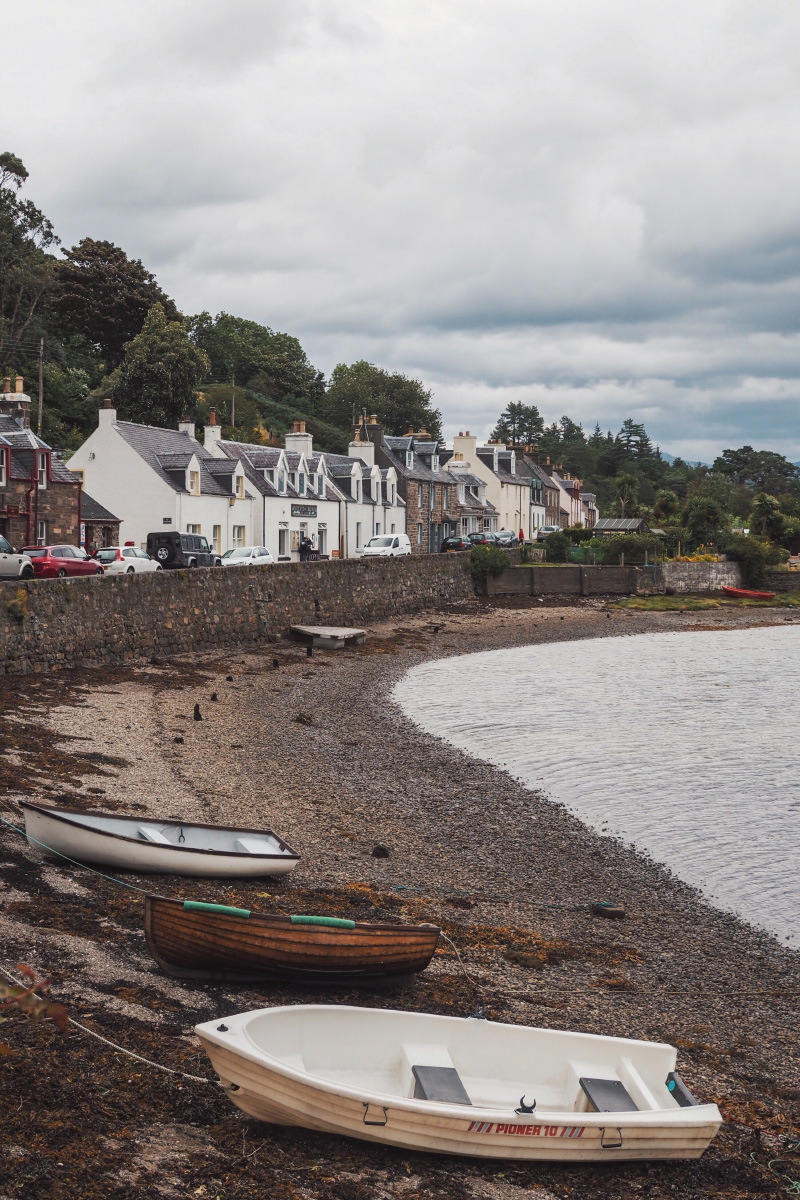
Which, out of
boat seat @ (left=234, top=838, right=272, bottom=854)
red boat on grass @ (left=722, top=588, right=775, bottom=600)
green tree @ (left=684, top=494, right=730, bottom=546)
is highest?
green tree @ (left=684, top=494, right=730, bottom=546)

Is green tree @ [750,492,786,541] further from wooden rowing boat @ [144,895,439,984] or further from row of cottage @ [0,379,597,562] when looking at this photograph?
wooden rowing boat @ [144,895,439,984]

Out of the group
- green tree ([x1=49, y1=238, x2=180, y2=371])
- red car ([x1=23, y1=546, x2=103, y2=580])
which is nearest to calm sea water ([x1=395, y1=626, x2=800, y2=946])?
red car ([x1=23, y1=546, x2=103, y2=580])

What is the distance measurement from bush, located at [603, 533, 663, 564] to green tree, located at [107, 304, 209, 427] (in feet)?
100

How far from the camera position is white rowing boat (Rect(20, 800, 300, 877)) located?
11.4 m

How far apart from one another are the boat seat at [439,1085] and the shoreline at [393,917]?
0.39 meters

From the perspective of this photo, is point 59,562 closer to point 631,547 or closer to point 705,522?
point 631,547

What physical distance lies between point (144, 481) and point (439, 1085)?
45604mm

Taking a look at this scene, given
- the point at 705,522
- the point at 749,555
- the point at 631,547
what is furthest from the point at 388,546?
the point at 749,555

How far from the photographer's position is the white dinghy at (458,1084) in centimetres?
634

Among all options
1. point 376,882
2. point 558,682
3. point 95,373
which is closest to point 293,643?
point 558,682

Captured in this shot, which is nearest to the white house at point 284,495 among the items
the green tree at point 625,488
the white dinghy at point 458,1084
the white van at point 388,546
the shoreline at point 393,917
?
the white van at point 388,546

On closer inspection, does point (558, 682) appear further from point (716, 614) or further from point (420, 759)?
point (716, 614)

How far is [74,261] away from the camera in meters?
80.1

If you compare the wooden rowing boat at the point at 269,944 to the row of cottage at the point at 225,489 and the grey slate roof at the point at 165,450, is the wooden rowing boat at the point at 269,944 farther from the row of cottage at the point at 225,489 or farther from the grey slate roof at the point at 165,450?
the grey slate roof at the point at 165,450
